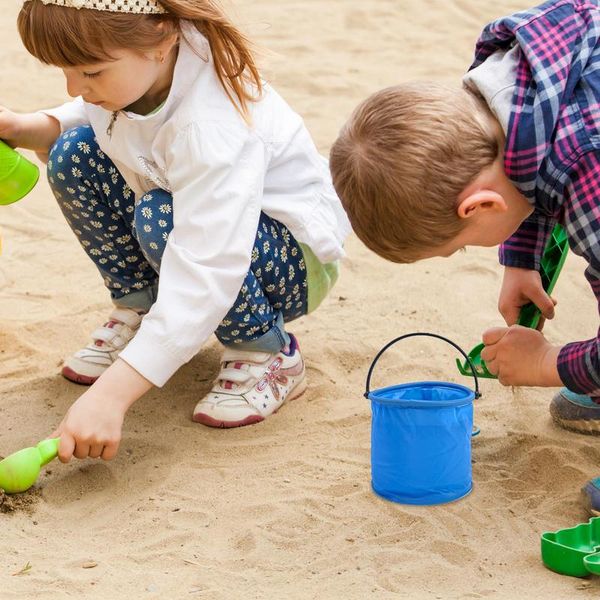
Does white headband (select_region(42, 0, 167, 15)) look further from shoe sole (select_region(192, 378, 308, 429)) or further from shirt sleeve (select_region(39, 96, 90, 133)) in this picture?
shoe sole (select_region(192, 378, 308, 429))

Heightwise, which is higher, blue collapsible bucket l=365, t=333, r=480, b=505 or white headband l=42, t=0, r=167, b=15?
white headband l=42, t=0, r=167, b=15

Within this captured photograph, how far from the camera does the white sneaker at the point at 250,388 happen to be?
7.55 ft

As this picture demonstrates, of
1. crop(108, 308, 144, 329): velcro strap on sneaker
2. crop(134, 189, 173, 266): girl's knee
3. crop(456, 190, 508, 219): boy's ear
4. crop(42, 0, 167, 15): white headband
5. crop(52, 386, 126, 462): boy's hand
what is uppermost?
crop(42, 0, 167, 15): white headband

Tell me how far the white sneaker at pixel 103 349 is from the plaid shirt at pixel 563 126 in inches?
44.6

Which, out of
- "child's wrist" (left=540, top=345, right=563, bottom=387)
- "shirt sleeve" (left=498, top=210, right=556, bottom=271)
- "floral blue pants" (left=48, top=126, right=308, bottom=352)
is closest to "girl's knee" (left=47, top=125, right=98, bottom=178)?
"floral blue pants" (left=48, top=126, right=308, bottom=352)

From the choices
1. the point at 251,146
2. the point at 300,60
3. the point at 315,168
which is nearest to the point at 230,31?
the point at 251,146

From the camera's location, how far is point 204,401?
7.64 ft

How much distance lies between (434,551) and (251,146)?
0.89 meters

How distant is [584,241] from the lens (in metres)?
1.74

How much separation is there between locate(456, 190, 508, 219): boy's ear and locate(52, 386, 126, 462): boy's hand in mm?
749

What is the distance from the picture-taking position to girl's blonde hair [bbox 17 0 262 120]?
6.36ft

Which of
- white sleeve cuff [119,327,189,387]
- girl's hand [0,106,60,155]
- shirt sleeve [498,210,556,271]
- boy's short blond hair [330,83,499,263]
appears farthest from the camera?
girl's hand [0,106,60,155]

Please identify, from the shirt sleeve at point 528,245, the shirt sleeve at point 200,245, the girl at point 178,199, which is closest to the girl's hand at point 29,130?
the girl at point 178,199

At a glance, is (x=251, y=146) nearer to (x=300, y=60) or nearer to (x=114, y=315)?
(x=114, y=315)
